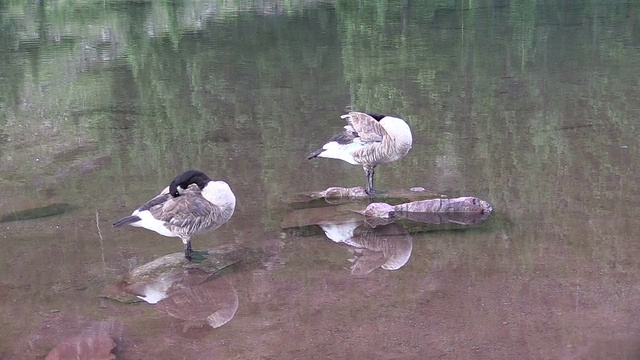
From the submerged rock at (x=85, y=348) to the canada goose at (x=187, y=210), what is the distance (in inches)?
43.7

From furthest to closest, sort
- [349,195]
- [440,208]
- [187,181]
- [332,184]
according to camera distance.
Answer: [332,184], [349,195], [440,208], [187,181]

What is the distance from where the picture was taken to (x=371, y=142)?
311 inches

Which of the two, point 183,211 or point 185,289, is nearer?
point 185,289

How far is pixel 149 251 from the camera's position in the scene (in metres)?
6.94

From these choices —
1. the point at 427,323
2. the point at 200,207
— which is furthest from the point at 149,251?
the point at 427,323

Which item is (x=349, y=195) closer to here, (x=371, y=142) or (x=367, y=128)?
(x=371, y=142)

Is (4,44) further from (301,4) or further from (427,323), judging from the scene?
(427,323)

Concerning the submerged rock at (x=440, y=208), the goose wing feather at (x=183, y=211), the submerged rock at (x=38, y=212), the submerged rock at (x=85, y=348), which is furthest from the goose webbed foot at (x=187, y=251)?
the submerged rock at (x=38, y=212)

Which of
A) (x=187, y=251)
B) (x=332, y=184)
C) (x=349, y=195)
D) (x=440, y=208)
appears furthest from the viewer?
(x=332, y=184)

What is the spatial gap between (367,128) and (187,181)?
2.29 m

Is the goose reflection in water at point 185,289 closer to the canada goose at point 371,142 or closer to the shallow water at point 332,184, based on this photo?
the shallow water at point 332,184

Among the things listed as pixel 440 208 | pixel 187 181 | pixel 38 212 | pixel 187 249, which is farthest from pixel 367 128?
pixel 38 212

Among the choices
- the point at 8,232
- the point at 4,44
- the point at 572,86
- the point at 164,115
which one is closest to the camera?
the point at 8,232

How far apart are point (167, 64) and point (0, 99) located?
468 cm
